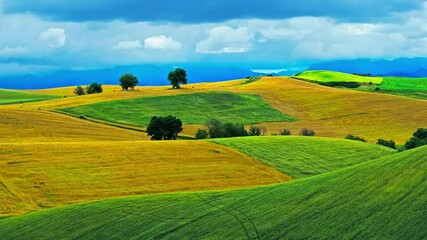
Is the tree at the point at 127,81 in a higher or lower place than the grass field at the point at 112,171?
higher

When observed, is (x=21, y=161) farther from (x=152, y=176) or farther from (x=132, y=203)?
(x=132, y=203)

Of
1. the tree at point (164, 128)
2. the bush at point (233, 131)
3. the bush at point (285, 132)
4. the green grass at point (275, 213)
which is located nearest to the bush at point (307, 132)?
the bush at point (285, 132)

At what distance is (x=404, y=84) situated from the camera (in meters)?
166

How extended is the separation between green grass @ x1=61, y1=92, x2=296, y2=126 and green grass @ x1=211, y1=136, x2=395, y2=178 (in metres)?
32.4

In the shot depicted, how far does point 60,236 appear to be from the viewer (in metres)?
33.4

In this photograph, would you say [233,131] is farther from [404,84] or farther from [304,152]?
[404,84]

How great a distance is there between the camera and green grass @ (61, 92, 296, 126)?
104 metres

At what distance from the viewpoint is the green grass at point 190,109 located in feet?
342

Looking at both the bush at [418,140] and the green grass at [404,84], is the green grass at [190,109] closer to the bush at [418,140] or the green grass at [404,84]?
the bush at [418,140]

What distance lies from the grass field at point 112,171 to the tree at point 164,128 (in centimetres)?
1656

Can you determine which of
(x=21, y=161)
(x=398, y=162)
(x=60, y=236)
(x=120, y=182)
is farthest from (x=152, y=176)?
(x=398, y=162)

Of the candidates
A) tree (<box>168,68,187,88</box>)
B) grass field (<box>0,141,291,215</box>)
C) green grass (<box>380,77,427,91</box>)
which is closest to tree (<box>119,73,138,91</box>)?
tree (<box>168,68,187,88</box>)

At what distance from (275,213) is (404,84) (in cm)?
14288

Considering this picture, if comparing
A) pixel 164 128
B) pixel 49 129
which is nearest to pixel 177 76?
pixel 164 128
